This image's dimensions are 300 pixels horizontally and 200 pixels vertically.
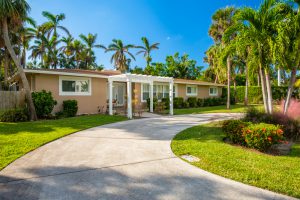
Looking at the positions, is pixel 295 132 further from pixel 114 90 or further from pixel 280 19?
pixel 114 90

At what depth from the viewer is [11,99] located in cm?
1241

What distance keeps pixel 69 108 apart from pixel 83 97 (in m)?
1.72

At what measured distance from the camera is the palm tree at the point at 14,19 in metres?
10.7

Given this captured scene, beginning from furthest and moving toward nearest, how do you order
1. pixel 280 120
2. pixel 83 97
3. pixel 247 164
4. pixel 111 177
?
pixel 83 97 < pixel 280 120 < pixel 247 164 < pixel 111 177

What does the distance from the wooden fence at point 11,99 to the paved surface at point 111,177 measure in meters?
7.74

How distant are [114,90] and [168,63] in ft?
65.9

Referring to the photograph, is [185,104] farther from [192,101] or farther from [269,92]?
[269,92]

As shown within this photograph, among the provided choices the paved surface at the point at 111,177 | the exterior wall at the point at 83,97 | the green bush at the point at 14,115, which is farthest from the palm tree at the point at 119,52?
the paved surface at the point at 111,177

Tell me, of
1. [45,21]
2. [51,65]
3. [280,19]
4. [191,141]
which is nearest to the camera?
[191,141]

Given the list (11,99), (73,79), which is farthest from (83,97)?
(11,99)

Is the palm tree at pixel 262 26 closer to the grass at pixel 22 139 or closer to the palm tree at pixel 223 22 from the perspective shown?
the grass at pixel 22 139

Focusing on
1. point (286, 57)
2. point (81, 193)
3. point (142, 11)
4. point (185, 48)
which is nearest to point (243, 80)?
point (185, 48)

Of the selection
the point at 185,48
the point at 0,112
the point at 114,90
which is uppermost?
the point at 185,48

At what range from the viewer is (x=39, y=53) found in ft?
110
